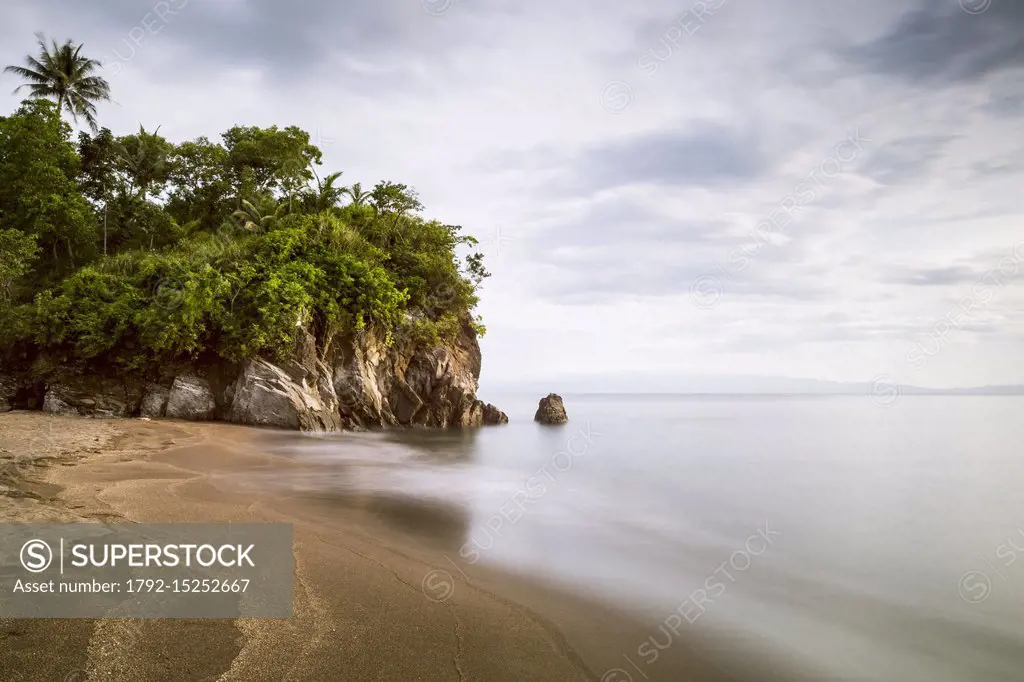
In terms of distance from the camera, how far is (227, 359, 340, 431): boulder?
69.3ft

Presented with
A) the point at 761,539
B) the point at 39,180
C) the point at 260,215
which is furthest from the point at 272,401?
the point at 39,180

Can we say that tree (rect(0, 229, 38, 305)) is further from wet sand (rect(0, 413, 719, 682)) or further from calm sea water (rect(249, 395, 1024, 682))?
wet sand (rect(0, 413, 719, 682))

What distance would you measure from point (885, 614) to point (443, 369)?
2445cm

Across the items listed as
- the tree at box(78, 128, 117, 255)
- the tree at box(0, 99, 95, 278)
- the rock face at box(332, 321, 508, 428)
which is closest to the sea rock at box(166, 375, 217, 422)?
the rock face at box(332, 321, 508, 428)

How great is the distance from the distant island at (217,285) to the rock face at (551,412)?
5844mm

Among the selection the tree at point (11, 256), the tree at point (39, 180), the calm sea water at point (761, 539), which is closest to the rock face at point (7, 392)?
the tree at point (11, 256)

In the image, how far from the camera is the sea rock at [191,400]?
68.0ft

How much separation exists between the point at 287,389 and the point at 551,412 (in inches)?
902

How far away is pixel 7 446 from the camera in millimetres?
11695

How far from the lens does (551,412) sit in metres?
41.2

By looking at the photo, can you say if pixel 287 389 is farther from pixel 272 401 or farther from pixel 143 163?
pixel 143 163

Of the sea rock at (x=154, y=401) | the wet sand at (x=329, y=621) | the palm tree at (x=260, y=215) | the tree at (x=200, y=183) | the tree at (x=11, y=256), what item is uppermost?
the tree at (x=200, y=183)

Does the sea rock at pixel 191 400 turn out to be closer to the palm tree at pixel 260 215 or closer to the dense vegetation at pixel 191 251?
the dense vegetation at pixel 191 251

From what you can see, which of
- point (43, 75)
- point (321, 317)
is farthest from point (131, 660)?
point (43, 75)
